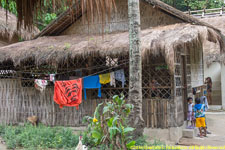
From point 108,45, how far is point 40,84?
101 inches

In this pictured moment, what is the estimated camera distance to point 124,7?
27.6ft

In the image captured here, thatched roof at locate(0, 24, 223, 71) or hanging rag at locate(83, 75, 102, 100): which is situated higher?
thatched roof at locate(0, 24, 223, 71)

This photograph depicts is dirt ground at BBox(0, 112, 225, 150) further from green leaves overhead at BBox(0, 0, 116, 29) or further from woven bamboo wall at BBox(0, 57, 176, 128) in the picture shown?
green leaves overhead at BBox(0, 0, 116, 29)

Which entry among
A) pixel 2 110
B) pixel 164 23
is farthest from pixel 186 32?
pixel 2 110

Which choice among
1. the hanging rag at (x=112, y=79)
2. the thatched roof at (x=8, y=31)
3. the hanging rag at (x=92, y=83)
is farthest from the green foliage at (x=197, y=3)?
the hanging rag at (x=92, y=83)

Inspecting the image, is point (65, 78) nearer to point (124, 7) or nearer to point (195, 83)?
point (124, 7)

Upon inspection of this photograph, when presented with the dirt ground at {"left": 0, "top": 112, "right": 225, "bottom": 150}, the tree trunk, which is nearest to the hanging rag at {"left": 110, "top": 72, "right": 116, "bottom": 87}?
the tree trunk

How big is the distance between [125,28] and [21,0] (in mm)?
5778

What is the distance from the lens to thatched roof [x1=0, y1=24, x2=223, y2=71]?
19.7 ft

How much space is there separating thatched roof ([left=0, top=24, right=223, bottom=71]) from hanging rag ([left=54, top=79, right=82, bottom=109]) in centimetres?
69

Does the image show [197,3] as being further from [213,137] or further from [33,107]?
[33,107]

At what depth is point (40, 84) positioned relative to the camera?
782 centimetres

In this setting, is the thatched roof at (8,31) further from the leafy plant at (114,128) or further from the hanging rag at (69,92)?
the leafy plant at (114,128)

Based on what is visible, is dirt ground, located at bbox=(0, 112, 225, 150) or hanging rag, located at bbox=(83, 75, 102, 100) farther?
hanging rag, located at bbox=(83, 75, 102, 100)
